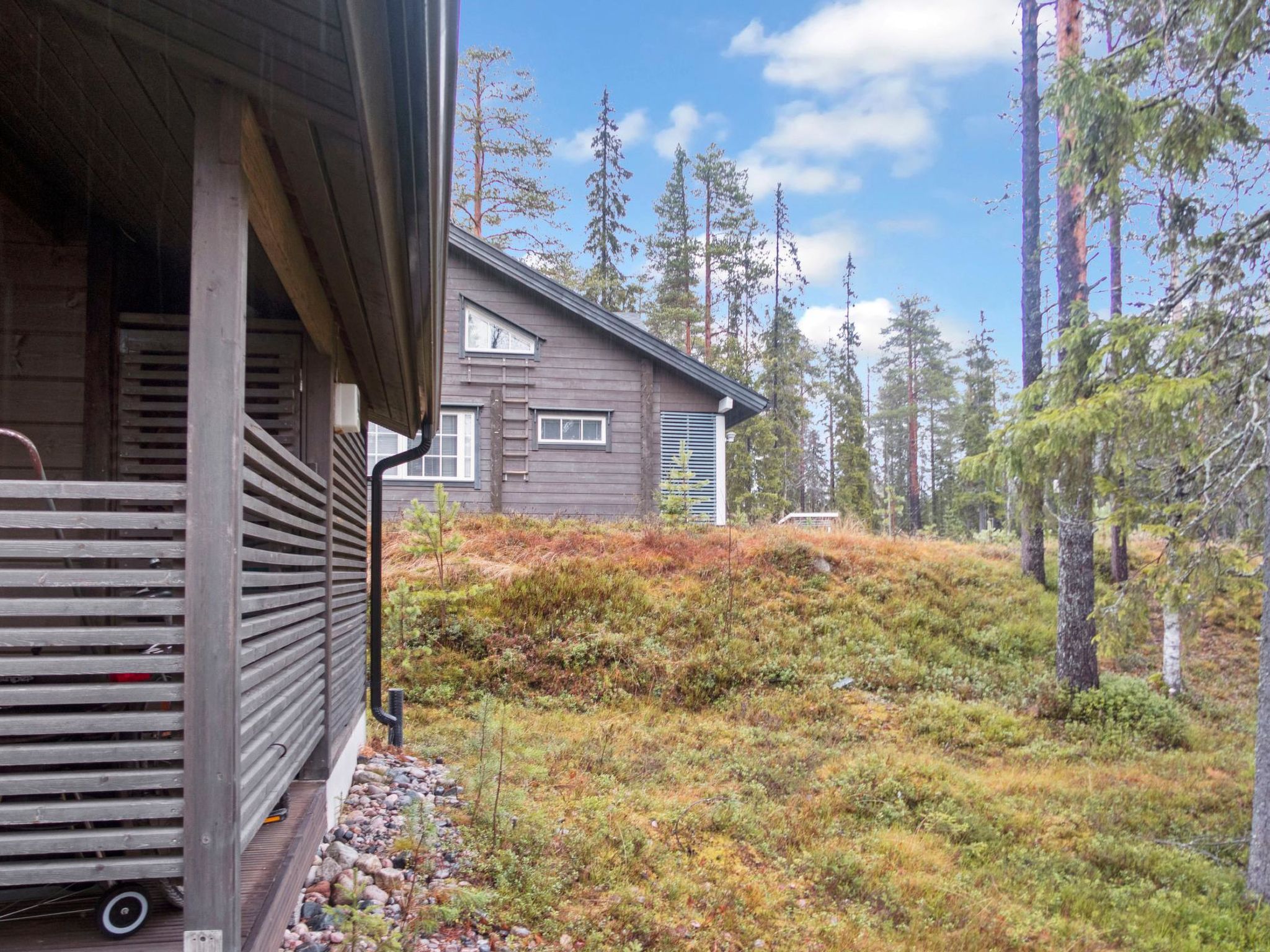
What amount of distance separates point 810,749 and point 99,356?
19.9 feet

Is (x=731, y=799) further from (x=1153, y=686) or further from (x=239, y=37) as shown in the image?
(x=1153, y=686)

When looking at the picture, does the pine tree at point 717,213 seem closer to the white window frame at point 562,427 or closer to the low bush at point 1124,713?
the white window frame at point 562,427

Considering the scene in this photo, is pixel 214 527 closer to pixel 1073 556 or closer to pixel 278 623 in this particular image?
pixel 278 623

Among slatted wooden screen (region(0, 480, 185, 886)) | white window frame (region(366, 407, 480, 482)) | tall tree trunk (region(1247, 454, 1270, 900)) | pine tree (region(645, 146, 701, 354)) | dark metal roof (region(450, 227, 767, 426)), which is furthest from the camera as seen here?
pine tree (region(645, 146, 701, 354))

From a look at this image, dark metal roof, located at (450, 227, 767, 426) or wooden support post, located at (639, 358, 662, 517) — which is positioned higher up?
dark metal roof, located at (450, 227, 767, 426)

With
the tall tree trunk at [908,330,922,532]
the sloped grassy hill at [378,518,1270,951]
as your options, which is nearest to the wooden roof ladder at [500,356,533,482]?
the sloped grassy hill at [378,518,1270,951]

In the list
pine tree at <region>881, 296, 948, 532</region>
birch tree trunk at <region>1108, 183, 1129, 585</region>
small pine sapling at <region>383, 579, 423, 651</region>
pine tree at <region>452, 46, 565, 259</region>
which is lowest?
small pine sapling at <region>383, 579, 423, 651</region>

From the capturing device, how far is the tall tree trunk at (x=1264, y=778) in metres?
Answer: 4.94

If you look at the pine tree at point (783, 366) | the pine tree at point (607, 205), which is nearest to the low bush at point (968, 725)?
the pine tree at point (783, 366)

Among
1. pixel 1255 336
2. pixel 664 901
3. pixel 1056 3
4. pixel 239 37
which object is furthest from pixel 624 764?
pixel 1056 3

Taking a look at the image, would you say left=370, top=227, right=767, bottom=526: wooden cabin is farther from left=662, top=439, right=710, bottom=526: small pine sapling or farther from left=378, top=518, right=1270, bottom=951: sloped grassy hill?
left=378, top=518, right=1270, bottom=951: sloped grassy hill

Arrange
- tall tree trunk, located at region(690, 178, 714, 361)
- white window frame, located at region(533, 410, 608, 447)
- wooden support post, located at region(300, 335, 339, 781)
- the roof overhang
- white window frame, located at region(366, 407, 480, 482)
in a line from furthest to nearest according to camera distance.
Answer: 1. tall tree trunk, located at region(690, 178, 714, 361)
2. white window frame, located at region(533, 410, 608, 447)
3. white window frame, located at region(366, 407, 480, 482)
4. wooden support post, located at region(300, 335, 339, 781)
5. the roof overhang

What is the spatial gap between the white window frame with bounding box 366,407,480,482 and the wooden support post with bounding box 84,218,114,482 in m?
9.64

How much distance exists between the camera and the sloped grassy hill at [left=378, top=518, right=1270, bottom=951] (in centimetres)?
419
